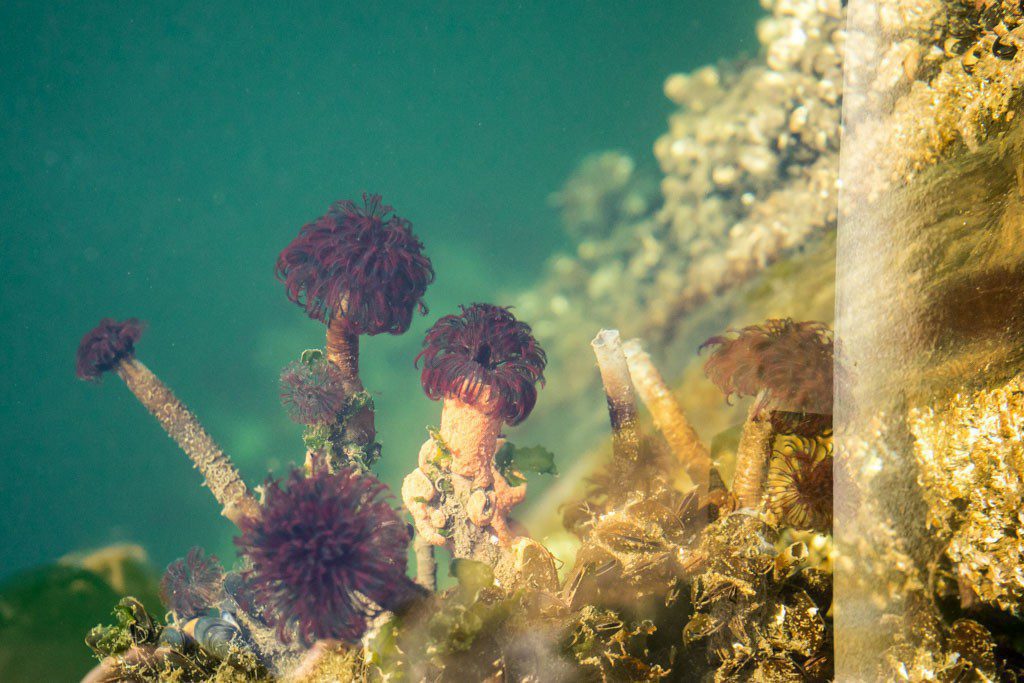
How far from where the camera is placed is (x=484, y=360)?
1.35 metres

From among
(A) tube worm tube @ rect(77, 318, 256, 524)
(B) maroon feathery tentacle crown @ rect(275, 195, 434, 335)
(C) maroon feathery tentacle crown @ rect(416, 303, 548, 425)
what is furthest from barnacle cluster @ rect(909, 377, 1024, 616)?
(A) tube worm tube @ rect(77, 318, 256, 524)

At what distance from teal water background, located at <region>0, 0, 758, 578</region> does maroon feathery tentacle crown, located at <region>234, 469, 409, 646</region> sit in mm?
786

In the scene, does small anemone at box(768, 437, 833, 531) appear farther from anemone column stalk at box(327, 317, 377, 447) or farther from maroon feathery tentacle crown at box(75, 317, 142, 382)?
maroon feathery tentacle crown at box(75, 317, 142, 382)

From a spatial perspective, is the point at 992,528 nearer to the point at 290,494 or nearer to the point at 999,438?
the point at 999,438

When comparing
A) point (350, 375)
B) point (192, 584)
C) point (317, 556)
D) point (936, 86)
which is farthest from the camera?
point (350, 375)

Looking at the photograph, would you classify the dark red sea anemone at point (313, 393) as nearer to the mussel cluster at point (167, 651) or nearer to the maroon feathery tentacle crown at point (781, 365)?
the mussel cluster at point (167, 651)

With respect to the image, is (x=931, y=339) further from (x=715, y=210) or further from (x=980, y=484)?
(x=715, y=210)

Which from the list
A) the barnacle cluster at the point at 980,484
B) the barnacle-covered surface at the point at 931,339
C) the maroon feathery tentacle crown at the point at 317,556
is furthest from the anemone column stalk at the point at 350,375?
the barnacle cluster at the point at 980,484

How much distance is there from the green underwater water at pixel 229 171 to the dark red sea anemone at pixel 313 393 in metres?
0.25

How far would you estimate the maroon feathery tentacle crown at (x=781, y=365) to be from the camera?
124 centimetres

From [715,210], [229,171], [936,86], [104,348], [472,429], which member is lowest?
[472,429]

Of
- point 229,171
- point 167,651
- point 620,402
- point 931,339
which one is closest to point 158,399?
point 167,651

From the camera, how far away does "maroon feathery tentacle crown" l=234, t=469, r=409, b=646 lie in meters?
0.88

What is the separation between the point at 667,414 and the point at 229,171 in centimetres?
221
